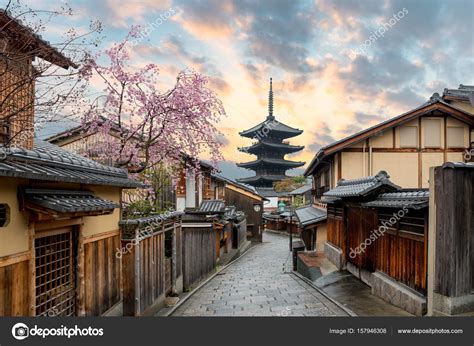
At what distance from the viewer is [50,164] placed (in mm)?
4711

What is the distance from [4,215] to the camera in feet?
13.5

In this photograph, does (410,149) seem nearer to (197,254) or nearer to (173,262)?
(197,254)

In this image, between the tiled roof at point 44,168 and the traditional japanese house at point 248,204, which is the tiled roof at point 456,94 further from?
the tiled roof at point 44,168

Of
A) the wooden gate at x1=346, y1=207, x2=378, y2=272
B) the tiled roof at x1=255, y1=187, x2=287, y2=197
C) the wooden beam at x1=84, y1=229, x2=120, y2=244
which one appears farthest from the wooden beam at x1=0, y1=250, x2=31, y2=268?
the tiled roof at x1=255, y1=187, x2=287, y2=197

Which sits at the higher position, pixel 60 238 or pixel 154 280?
pixel 60 238

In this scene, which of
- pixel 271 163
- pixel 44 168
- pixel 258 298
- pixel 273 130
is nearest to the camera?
pixel 44 168

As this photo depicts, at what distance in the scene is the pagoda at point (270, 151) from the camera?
50.9m

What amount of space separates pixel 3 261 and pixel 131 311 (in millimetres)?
3795

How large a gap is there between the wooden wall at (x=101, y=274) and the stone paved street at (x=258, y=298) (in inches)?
93.9

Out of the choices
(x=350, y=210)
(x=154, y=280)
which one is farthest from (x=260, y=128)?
(x=154, y=280)

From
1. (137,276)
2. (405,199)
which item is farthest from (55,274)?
(405,199)

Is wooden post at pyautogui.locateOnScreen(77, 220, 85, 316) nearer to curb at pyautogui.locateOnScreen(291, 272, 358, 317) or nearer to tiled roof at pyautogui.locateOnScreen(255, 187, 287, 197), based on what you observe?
curb at pyautogui.locateOnScreen(291, 272, 358, 317)

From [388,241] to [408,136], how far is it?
32.2 feet
